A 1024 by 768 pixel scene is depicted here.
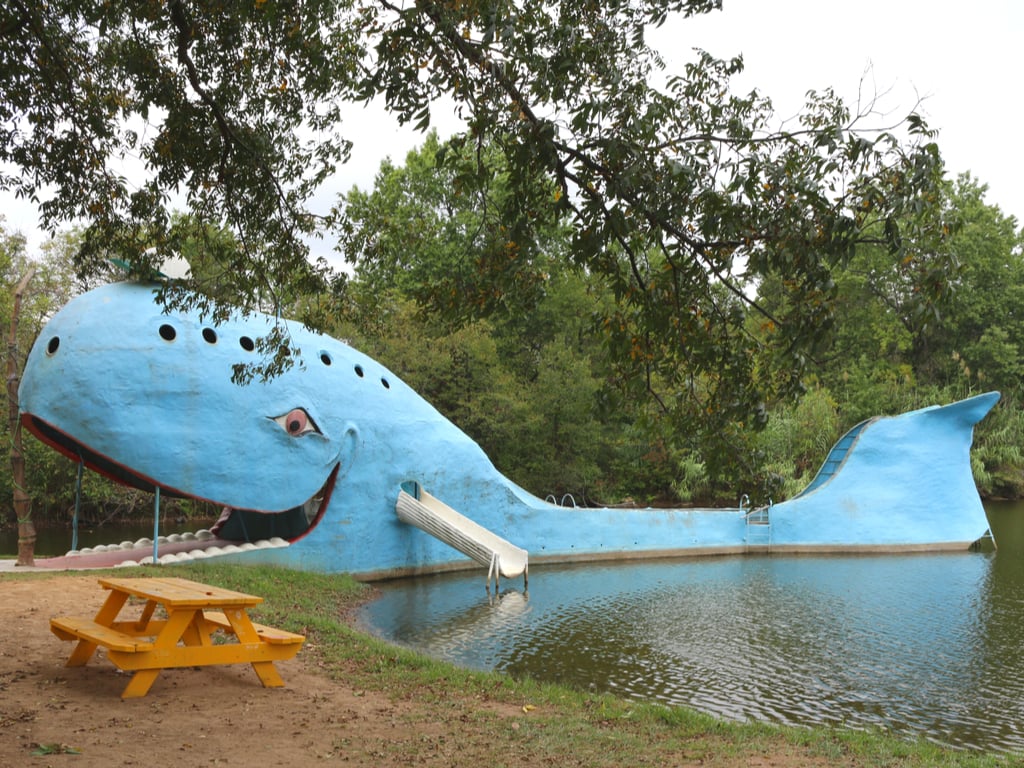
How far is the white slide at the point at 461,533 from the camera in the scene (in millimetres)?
15961

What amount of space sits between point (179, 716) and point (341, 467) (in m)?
9.95

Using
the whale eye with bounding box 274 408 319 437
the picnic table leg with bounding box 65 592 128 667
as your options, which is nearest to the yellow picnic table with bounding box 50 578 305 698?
the picnic table leg with bounding box 65 592 128 667

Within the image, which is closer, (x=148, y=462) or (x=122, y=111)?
(x=122, y=111)

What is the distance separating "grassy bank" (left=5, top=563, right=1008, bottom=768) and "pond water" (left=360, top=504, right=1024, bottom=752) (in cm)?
148

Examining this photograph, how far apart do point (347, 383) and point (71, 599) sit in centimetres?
694

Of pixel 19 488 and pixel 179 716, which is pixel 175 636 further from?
pixel 19 488

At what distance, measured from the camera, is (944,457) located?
74.8ft

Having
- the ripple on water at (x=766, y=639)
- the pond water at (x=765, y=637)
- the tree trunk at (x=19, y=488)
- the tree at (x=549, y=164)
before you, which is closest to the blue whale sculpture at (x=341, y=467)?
the tree trunk at (x=19, y=488)

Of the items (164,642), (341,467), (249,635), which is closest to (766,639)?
(249,635)

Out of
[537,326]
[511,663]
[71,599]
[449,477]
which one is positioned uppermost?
[537,326]

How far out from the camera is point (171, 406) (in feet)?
45.4

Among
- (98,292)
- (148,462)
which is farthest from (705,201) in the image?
(98,292)

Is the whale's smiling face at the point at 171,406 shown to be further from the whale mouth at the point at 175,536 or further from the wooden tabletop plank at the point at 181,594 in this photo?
the wooden tabletop plank at the point at 181,594

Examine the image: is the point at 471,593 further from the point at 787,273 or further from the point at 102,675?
the point at 787,273
